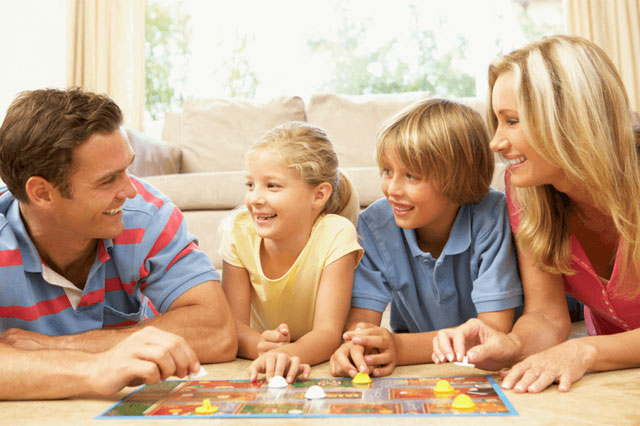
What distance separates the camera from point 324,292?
1445mm

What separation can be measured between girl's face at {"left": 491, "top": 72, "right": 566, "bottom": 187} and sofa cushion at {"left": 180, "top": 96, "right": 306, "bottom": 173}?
8.56 ft

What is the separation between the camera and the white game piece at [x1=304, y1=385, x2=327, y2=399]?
0.99m

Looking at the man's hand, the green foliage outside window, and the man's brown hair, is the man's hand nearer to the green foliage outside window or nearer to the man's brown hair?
the man's brown hair

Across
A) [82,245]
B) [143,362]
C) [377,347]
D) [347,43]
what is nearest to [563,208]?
[377,347]

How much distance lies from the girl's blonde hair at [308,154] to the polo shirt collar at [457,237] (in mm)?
280

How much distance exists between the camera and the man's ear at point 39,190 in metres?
1.26

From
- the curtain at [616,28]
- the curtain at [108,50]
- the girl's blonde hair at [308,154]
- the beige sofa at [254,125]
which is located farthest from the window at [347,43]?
the girl's blonde hair at [308,154]

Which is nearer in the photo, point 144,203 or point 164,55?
point 144,203

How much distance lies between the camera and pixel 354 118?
3.72 meters

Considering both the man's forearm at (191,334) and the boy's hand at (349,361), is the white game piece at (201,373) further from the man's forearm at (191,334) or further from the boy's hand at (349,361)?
the boy's hand at (349,361)

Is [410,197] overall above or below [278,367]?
above

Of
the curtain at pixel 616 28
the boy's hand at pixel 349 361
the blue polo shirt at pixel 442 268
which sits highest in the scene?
the curtain at pixel 616 28

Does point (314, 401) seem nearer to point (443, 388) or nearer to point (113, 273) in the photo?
point (443, 388)

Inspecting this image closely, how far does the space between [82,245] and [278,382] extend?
561 mm
